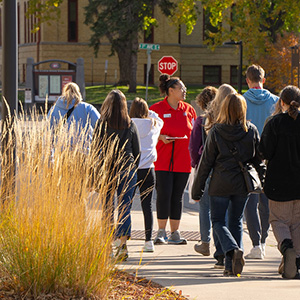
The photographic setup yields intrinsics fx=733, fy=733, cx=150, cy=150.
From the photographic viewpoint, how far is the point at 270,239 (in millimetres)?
9734

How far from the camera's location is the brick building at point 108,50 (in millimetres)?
60688

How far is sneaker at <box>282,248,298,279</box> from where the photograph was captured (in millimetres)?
6836

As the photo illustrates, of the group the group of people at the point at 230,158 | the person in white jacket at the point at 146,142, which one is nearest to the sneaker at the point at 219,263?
the group of people at the point at 230,158

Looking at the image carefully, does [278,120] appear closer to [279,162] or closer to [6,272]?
[279,162]

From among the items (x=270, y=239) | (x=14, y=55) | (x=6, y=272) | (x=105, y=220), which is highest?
(x=14, y=55)

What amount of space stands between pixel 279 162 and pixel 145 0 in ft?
130

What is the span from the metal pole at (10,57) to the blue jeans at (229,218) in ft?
7.66

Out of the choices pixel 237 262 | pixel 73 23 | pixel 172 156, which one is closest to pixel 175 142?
pixel 172 156

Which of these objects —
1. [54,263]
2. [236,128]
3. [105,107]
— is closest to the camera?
[54,263]

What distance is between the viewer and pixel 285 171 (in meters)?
7.10

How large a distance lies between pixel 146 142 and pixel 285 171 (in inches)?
71.8

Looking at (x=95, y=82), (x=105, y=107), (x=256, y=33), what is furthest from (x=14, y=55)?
(x=95, y=82)

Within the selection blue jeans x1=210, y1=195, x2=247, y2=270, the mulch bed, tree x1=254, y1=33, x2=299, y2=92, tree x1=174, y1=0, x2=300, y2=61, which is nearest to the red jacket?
blue jeans x1=210, y1=195, x2=247, y2=270

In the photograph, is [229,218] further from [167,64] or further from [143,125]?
[167,64]
